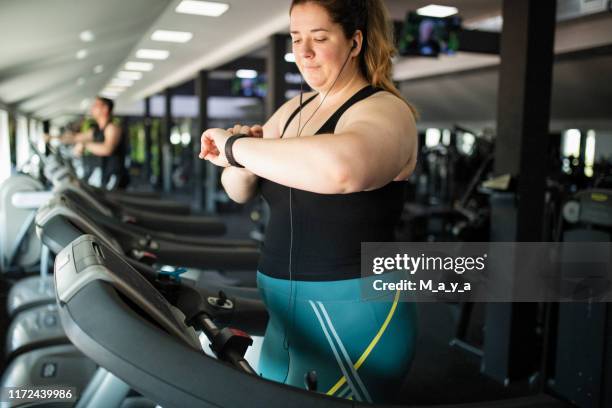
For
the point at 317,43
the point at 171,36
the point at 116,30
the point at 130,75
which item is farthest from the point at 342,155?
the point at 130,75

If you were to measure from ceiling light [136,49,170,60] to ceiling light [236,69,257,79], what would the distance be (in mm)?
2287

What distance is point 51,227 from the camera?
1370mm

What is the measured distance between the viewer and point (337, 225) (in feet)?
3.27

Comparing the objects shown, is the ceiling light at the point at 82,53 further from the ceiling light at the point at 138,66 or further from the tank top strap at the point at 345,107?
the tank top strap at the point at 345,107

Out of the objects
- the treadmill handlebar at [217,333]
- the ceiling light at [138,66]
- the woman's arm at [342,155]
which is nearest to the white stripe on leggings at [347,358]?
the treadmill handlebar at [217,333]

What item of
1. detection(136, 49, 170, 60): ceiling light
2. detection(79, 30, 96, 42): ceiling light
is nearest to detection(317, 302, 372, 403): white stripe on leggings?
detection(79, 30, 96, 42): ceiling light

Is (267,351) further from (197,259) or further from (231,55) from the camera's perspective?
(231,55)

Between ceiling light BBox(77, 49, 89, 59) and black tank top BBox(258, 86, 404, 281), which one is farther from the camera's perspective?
ceiling light BBox(77, 49, 89, 59)

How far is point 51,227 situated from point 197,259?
1.05m

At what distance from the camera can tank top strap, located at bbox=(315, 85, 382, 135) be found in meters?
1.00

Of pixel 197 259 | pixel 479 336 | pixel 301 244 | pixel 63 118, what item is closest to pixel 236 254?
pixel 197 259

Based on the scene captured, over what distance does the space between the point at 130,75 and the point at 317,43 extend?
364 inches

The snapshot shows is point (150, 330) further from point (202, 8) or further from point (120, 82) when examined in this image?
point (120, 82)
